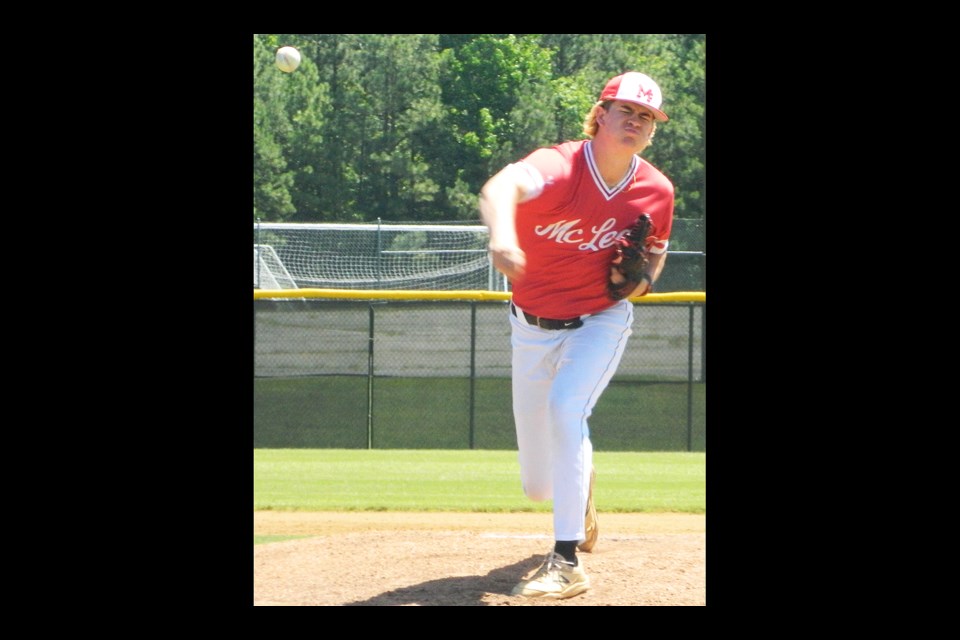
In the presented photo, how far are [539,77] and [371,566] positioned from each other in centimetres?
2788

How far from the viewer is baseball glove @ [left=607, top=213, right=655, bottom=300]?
4.94m

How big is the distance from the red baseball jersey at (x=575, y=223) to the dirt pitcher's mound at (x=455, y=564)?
123cm

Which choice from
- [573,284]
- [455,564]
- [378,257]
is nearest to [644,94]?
[573,284]

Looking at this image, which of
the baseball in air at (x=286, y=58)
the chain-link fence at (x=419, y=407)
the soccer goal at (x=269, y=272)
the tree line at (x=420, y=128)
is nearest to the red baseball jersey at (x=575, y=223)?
the chain-link fence at (x=419, y=407)

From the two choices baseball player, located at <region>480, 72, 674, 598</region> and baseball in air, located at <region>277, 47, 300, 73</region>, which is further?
baseball in air, located at <region>277, 47, 300, 73</region>

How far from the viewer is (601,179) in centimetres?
494

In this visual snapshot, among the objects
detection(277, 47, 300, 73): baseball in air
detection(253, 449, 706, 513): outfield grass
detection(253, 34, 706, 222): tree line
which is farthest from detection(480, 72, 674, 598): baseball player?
detection(253, 34, 706, 222): tree line

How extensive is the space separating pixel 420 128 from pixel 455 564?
27463mm

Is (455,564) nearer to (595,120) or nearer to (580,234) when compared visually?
(580,234)

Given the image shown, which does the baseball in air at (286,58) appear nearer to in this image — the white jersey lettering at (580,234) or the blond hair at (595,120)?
the blond hair at (595,120)

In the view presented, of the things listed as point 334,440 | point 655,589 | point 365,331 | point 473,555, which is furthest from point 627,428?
point 655,589

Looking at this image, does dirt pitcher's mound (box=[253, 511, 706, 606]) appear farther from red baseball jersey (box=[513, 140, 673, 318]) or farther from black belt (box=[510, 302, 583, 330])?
red baseball jersey (box=[513, 140, 673, 318])

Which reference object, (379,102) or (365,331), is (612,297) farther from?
(379,102)

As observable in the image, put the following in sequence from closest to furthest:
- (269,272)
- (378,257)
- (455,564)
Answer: (455,564), (269,272), (378,257)
